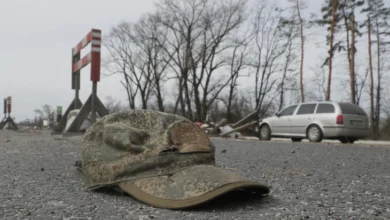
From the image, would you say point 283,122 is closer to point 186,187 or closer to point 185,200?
point 186,187

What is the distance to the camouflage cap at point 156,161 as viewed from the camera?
9.20 ft

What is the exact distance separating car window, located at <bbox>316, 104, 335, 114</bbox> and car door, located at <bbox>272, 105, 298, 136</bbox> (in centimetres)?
127

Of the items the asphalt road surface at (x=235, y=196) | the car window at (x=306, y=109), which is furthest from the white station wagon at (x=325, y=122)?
the asphalt road surface at (x=235, y=196)

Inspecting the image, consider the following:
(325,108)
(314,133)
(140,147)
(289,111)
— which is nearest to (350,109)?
(325,108)

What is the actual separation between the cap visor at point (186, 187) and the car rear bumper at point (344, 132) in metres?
11.0

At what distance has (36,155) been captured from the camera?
19.0 feet

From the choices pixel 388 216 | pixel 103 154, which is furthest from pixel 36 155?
pixel 388 216

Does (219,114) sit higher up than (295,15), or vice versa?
(295,15)

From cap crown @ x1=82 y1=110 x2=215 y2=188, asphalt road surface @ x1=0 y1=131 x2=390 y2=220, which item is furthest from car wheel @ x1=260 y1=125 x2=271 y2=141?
cap crown @ x1=82 y1=110 x2=215 y2=188

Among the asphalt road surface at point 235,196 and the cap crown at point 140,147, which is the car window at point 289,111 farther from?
the cap crown at point 140,147

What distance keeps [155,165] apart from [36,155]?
339cm

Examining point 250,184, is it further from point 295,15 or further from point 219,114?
point 219,114

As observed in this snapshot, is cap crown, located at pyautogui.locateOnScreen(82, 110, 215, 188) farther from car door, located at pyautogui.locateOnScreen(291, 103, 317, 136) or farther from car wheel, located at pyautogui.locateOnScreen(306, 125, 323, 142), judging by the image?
car door, located at pyautogui.locateOnScreen(291, 103, 317, 136)

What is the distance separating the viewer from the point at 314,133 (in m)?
→ 14.0
